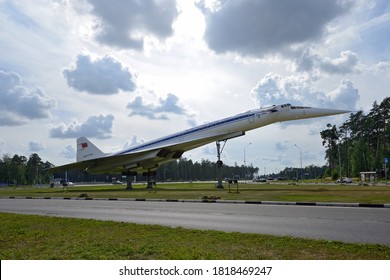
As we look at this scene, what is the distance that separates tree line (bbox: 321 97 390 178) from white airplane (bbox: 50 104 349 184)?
1661 inches

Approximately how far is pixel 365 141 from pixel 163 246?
92965 mm

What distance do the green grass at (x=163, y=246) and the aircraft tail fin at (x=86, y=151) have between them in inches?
1484

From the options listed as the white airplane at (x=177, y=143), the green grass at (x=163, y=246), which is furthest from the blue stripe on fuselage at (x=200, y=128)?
the green grass at (x=163, y=246)

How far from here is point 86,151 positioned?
4759cm

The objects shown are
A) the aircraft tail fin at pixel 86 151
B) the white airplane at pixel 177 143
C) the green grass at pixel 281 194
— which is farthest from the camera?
the aircraft tail fin at pixel 86 151

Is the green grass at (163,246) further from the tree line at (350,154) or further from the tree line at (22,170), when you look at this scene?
the tree line at (22,170)

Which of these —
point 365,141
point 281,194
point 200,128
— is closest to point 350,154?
point 365,141

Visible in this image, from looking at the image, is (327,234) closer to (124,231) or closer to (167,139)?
(124,231)

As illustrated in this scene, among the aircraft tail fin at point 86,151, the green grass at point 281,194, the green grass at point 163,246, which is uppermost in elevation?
the aircraft tail fin at point 86,151

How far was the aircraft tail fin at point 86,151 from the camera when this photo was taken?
47.2m

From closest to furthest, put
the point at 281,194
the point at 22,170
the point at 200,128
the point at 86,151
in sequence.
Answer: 1. the point at 281,194
2. the point at 200,128
3. the point at 86,151
4. the point at 22,170

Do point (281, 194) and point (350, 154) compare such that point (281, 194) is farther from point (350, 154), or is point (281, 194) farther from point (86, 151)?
point (350, 154)

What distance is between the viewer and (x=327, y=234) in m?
8.97
